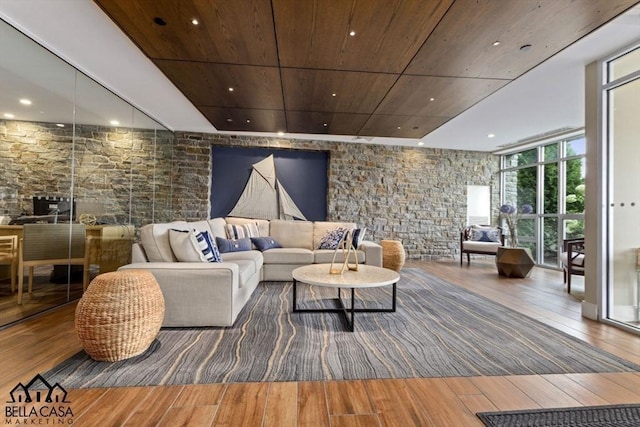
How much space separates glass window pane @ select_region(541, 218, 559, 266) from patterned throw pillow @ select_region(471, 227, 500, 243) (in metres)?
0.81

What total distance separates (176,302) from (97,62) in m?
2.56

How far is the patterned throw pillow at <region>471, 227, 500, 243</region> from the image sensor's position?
19.4 feet

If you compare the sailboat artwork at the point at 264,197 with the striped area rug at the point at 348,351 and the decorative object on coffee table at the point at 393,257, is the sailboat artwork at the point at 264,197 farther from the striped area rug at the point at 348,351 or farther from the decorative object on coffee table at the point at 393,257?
the striped area rug at the point at 348,351

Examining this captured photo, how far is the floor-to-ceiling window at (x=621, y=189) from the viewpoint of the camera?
8.60ft

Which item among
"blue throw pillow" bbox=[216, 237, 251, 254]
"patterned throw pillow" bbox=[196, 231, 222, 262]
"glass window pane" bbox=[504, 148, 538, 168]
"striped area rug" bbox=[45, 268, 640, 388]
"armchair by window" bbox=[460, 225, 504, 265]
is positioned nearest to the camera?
"striped area rug" bbox=[45, 268, 640, 388]

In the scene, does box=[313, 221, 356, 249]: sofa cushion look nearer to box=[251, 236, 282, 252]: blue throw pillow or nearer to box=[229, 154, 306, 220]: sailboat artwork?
box=[251, 236, 282, 252]: blue throw pillow

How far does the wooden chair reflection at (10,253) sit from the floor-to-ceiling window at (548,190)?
7.67 meters

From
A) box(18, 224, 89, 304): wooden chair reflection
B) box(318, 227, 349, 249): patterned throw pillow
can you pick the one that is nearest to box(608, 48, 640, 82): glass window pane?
box(318, 227, 349, 249): patterned throw pillow

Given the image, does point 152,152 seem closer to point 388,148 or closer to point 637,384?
point 388,148

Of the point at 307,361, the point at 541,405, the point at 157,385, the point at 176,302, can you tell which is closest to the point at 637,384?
the point at 541,405

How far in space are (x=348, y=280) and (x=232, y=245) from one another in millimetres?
1968

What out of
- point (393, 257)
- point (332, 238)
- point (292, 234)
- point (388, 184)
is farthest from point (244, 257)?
point (388, 184)

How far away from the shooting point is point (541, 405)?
148 centimetres

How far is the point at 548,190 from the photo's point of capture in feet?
18.8
